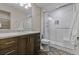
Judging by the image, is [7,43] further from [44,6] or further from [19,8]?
[44,6]

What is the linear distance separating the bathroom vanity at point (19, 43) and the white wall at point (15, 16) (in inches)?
5.2

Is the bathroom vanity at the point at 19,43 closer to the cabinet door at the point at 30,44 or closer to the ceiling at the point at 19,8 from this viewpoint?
the cabinet door at the point at 30,44

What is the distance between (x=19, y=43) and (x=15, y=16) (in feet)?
1.47

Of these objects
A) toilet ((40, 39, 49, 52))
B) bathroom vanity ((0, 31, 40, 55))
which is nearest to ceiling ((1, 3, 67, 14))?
bathroom vanity ((0, 31, 40, 55))

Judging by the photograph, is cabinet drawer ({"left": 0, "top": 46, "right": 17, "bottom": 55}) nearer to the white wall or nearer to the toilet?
the white wall

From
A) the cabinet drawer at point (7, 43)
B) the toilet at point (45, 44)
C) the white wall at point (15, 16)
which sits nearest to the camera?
the cabinet drawer at point (7, 43)

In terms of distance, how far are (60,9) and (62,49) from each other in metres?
0.67

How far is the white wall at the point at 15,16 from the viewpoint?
1.34 m

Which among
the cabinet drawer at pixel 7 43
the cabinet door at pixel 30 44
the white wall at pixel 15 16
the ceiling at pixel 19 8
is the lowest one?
the cabinet door at pixel 30 44

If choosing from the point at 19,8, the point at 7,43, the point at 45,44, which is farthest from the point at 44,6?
the point at 7,43

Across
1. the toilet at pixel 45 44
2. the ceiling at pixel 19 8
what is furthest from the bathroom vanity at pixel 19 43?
the ceiling at pixel 19 8
